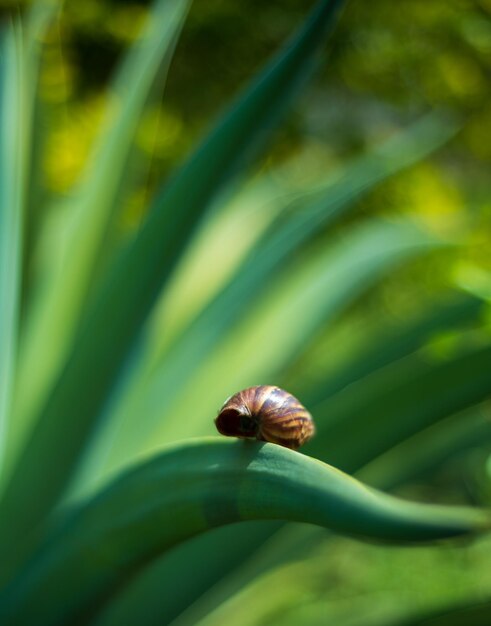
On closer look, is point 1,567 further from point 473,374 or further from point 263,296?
point 263,296

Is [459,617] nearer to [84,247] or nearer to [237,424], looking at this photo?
[237,424]

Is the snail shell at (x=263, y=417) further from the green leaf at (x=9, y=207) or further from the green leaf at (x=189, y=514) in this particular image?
the green leaf at (x=9, y=207)

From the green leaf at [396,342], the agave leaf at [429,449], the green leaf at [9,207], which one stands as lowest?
the agave leaf at [429,449]

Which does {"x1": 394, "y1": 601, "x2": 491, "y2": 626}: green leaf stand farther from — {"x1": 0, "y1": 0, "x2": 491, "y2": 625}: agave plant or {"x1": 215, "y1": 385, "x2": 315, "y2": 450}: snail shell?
{"x1": 215, "y1": 385, "x2": 315, "y2": 450}: snail shell

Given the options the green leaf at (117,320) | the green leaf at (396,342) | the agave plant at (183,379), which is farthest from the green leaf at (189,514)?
the green leaf at (396,342)

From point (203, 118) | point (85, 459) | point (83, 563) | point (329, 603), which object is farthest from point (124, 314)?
point (203, 118)

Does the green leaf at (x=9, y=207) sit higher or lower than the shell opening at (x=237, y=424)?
higher

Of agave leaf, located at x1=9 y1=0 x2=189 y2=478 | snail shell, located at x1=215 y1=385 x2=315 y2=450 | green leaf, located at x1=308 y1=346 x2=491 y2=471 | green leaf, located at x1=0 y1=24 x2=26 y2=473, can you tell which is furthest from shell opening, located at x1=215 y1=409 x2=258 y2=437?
agave leaf, located at x1=9 y1=0 x2=189 y2=478

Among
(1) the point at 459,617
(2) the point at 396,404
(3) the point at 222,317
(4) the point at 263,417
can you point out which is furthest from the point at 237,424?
(3) the point at 222,317
